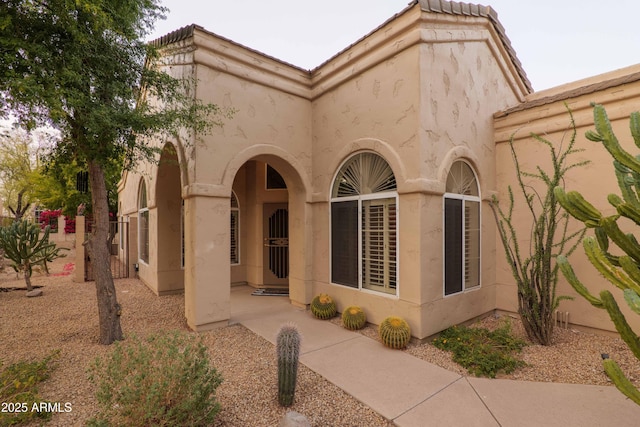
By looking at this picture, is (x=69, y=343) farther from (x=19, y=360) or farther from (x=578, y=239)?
(x=578, y=239)

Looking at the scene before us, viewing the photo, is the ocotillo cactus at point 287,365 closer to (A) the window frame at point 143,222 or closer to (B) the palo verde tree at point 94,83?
(B) the palo verde tree at point 94,83

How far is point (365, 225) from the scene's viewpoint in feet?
19.5

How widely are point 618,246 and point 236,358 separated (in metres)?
4.63

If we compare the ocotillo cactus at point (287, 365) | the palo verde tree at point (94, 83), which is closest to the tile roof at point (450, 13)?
the palo verde tree at point (94, 83)

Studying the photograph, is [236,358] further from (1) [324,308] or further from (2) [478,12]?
(2) [478,12]

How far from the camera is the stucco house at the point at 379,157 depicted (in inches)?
202

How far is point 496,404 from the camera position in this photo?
11.1 feet

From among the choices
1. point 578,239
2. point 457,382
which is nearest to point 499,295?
point 578,239

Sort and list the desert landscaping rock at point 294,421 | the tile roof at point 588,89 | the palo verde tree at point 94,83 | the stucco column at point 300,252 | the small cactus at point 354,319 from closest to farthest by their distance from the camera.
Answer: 1. the desert landscaping rock at point 294,421
2. the palo verde tree at point 94,83
3. the tile roof at point 588,89
4. the small cactus at point 354,319
5. the stucco column at point 300,252

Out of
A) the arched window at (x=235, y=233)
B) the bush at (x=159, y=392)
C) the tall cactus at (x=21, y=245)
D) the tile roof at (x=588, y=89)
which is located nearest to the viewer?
the bush at (x=159, y=392)

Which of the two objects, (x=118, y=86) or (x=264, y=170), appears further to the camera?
(x=264, y=170)

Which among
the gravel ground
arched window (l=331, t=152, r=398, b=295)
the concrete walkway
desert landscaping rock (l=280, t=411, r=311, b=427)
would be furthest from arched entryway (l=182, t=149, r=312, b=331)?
desert landscaping rock (l=280, t=411, r=311, b=427)

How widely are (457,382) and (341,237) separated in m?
3.29

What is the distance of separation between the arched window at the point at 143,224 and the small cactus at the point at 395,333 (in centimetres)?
835
